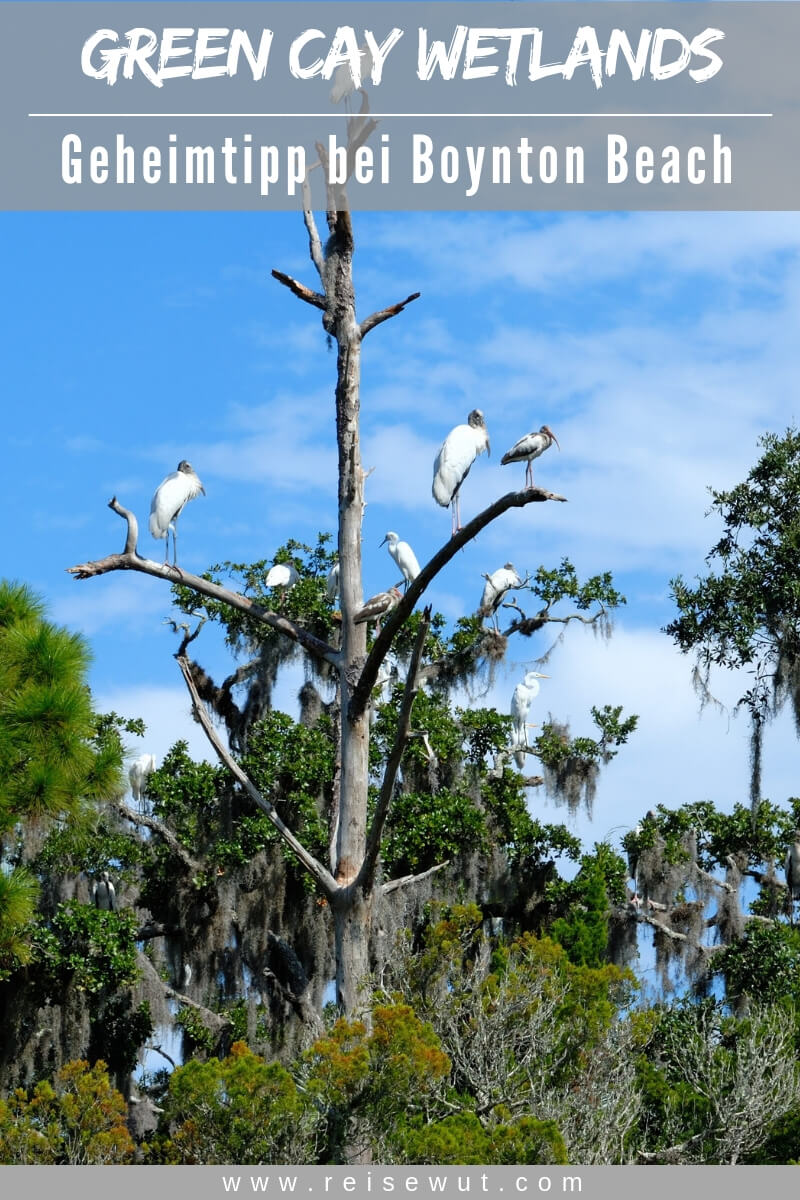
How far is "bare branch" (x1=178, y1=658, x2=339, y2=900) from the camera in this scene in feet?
26.0

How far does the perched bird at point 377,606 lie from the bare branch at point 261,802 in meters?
0.96

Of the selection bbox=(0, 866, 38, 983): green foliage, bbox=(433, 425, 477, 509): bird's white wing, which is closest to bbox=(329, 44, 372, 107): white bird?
bbox=(433, 425, 477, 509): bird's white wing

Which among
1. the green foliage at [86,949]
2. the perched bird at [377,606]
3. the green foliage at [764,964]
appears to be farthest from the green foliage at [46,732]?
the green foliage at [764,964]

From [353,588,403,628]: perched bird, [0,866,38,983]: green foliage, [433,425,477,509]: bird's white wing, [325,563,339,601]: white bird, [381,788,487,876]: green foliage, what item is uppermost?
[325,563,339,601]: white bird

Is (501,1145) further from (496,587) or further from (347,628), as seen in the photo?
(496,587)

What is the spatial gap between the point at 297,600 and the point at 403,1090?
7552 mm

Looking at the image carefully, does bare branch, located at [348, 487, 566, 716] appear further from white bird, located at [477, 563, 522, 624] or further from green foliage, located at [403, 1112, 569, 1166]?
white bird, located at [477, 563, 522, 624]

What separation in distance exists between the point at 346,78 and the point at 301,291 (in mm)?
1145

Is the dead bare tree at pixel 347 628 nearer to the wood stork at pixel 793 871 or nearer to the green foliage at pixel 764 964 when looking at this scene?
the green foliage at pixel 764 964

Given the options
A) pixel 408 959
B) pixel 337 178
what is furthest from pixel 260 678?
pixel 337 178

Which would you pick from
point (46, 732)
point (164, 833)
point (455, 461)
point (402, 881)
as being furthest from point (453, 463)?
point (164, 833)

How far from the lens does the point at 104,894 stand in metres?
14.8

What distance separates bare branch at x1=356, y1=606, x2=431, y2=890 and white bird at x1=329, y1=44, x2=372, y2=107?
2.94 m

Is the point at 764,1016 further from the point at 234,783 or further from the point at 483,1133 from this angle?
the point at 234,783
